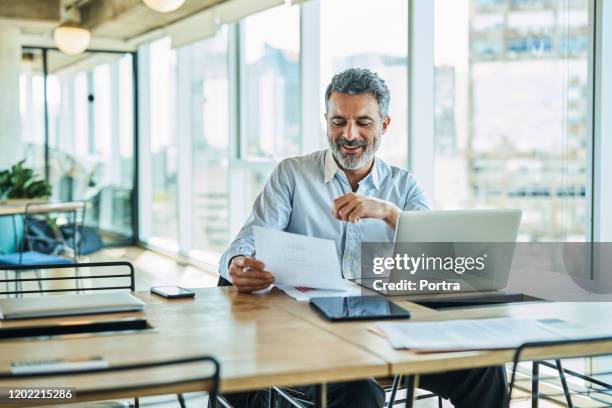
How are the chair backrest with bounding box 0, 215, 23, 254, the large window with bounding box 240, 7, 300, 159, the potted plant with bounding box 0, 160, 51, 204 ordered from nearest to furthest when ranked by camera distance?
the potted plant with bounding box 0, 160, 51, 204 → the large window with bounding box 240, 7, 300, 159 → the chair backrest with bounding box 0, 215, 23, 254

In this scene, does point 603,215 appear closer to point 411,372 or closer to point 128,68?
point 411,372

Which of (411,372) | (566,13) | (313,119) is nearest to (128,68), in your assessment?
(313,119)

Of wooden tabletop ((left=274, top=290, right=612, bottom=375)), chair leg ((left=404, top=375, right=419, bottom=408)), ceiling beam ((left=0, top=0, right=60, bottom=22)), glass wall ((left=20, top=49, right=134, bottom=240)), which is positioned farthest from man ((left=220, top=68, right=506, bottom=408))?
glass wall ((left=20, top=49, right=134, bottom=240))

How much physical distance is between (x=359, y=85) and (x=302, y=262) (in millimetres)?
795

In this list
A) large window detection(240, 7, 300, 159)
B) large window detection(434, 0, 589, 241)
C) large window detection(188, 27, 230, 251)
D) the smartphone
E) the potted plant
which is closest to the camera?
the smartphone

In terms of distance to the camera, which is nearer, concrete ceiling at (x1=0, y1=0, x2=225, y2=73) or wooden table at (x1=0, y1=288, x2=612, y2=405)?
wooden table at (x1=0, y1=288, x2=612, y2=405)

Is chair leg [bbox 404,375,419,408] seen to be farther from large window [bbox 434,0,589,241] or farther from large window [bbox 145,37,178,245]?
large window [bbox 145,37,178,245]

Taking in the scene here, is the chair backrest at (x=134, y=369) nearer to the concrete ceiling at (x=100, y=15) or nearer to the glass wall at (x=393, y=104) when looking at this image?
the glass wall at (x=393, y=104)

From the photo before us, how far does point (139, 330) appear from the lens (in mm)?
1766

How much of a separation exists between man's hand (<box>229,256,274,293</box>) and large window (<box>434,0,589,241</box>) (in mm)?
797

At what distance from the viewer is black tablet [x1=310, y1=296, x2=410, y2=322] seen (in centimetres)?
188

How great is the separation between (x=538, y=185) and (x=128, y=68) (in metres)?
6.32

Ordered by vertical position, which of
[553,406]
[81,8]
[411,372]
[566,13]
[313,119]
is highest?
[81,8]

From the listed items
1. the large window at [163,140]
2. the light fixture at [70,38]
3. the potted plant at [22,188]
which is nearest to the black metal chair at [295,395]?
the potted plant at [22,188]
